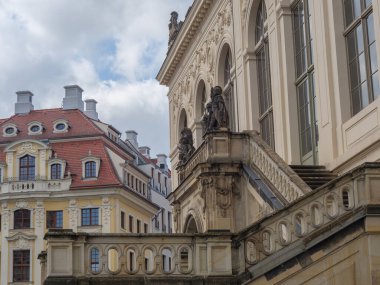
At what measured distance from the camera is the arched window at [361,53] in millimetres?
21812

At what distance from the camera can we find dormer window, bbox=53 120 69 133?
65000 millimetres

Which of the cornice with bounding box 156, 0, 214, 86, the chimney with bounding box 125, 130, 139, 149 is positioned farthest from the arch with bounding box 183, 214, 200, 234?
the chimney with bounding box 125, 130, 139, 149

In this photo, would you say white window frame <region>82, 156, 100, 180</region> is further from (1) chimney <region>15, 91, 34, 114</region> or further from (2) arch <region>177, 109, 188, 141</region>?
(2) arch <region>177, 109, 188, 141</region>

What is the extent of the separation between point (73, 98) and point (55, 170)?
9.85 m

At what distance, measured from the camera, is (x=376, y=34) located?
832 inches

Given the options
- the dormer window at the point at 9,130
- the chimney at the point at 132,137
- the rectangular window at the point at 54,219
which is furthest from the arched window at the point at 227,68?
the chimney at the point at 132,137

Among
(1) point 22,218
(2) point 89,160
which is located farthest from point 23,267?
(2) point 89,160

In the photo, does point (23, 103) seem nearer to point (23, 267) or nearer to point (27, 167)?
point (27, 167)

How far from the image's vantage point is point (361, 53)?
22.5 m

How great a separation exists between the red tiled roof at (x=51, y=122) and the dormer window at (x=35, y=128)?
0.90 ft

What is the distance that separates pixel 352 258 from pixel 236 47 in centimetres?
2063

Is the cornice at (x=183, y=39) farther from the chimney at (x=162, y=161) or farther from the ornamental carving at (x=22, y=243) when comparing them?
the chimney at (x=162, y=161)

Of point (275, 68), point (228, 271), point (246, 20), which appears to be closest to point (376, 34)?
point (275, 68)

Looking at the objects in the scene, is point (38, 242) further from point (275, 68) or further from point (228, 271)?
point (228, 271)
